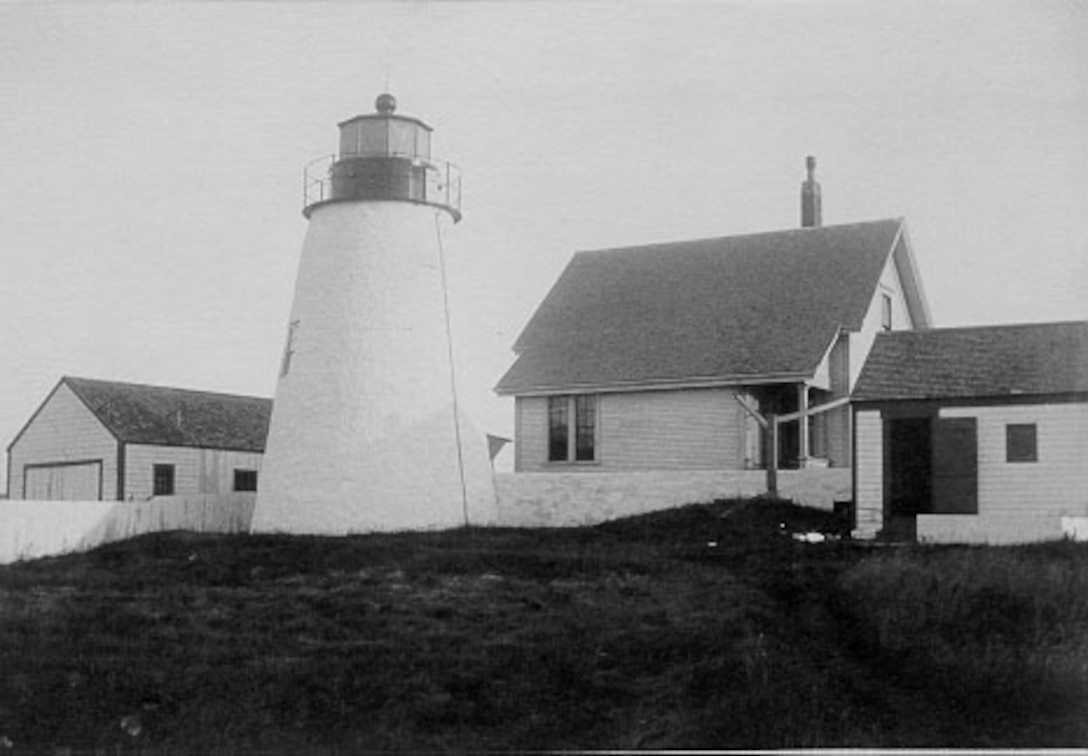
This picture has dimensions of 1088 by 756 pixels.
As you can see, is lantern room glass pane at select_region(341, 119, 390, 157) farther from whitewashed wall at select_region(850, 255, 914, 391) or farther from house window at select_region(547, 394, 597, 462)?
whitewashed wall at select_region(850, 255, 914, 391)

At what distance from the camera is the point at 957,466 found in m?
18.1

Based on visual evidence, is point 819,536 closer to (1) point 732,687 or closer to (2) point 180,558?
(1) point 732,687

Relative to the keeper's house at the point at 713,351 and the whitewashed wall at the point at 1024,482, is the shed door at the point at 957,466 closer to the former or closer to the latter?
the whitewashed wall at the point at 1024,482

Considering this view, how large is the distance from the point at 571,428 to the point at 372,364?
5313 millimetres

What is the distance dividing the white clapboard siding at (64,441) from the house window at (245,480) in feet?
11.6

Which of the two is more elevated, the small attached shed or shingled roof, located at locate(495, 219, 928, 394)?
shingled roof, located at locate(495, 219, 928, 394)

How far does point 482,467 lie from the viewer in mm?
22594

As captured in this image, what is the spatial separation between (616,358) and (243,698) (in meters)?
14.3

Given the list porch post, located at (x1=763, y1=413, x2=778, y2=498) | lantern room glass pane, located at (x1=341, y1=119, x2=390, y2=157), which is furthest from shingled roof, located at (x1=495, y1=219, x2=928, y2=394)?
lantern room glass pane, located at (x1=341, y1=119, x2=390, y2=157)

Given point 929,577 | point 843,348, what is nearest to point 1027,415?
point 929,577

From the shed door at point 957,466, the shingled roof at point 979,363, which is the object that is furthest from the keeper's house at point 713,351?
the shed door at point 957,466

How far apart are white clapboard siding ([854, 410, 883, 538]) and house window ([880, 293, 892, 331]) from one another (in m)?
7.26

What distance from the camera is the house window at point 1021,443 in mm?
17703

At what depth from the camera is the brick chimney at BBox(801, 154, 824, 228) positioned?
28.2 m
